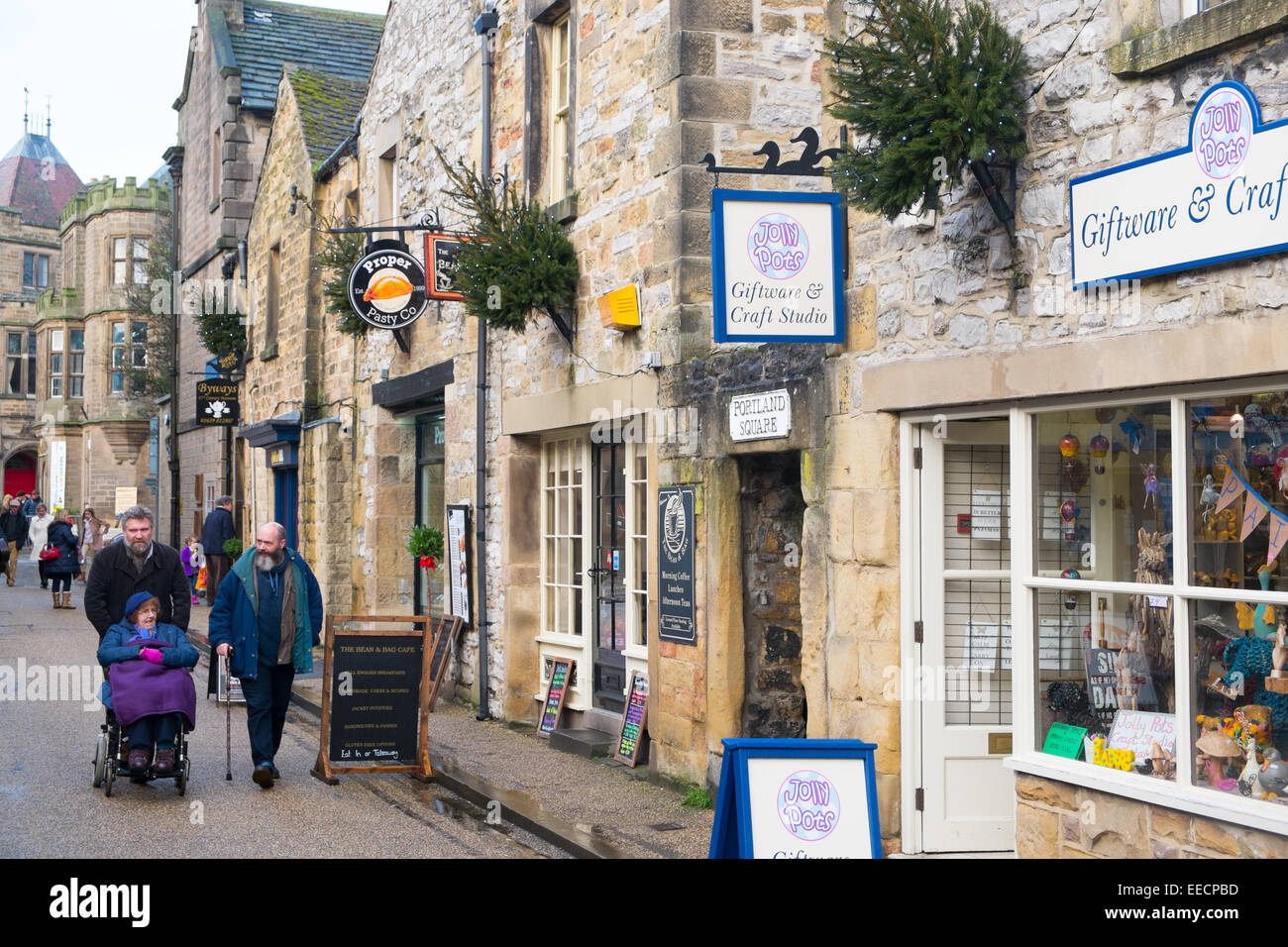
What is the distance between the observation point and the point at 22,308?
53031 millimetres

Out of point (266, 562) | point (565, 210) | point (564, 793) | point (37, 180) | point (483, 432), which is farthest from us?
point (37, 180)

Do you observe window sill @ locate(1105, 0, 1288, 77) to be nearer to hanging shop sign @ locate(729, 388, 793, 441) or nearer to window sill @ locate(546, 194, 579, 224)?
hanging shop sign @ locate(729, 388, 793, 441)

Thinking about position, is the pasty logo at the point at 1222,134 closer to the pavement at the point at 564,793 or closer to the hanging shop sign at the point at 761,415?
the hanging shop sign at the point at 761,415

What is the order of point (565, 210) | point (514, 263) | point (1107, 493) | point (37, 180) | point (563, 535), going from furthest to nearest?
point (37, 180) → point (563, 535) → point (565, 210) → point (514, 263) → point (1107, 493)

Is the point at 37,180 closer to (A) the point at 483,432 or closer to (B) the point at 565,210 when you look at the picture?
(A) the point at 483,432

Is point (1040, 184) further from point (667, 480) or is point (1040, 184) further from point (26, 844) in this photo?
point (26, 844)

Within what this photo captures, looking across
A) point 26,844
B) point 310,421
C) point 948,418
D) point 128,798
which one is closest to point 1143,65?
point 948,418

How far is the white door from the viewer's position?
278 inches

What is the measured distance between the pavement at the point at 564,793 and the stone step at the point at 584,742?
8 cm

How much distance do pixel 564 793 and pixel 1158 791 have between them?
13.9ft

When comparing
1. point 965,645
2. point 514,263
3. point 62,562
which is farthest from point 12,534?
point 965,645

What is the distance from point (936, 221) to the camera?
6719 mm

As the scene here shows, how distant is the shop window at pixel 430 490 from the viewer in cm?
1495

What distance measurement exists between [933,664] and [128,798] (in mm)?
4907
